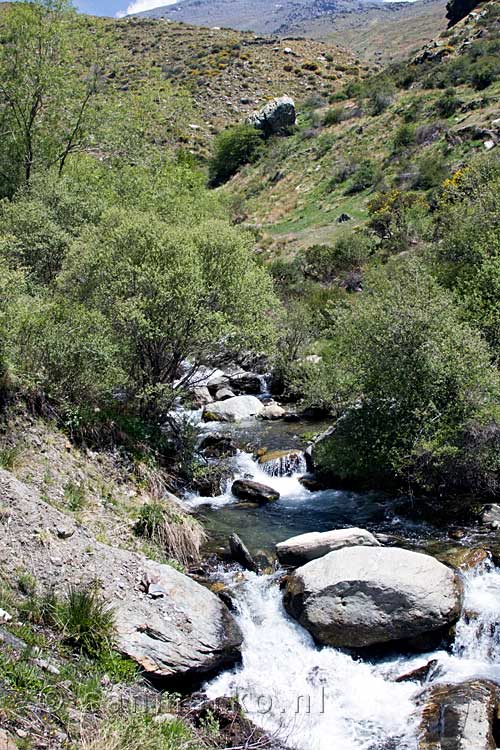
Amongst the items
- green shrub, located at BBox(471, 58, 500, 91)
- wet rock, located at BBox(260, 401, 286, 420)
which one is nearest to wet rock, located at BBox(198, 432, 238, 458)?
wet rock, located at BBox(260, 401, 286, 420)

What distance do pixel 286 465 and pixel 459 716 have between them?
10.5 meters

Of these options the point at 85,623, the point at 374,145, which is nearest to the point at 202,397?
the point at 85,623

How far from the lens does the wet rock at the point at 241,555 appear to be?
12031 mm

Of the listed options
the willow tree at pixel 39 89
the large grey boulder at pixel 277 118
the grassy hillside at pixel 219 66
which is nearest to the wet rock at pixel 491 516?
the willow tree at pixel 39 89

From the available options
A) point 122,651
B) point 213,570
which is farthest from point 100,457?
point 122,651

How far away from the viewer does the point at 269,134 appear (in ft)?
222

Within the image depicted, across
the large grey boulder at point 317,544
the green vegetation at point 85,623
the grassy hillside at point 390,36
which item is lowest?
the large grey boulder at point 317,544

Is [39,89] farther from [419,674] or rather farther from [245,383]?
[419,674]

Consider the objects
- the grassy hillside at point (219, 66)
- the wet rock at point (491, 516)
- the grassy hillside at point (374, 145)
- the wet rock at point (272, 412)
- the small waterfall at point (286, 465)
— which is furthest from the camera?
the grassy hillside at point (219, 66)

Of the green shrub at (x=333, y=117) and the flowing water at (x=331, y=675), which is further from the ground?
the green shrub at (x=333, y=117)

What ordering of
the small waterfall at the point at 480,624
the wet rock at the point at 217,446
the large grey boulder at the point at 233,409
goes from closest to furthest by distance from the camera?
the small waterfall at the point at 480,624 → the wet rock at the point at 217,446 → the large grey boulder at the point at 233,409

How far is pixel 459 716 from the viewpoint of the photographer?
7.94 metres

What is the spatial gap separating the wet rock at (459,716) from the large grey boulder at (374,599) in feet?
3.61

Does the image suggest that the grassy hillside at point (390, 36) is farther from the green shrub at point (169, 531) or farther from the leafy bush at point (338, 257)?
the green shrub at point (169, 531)
